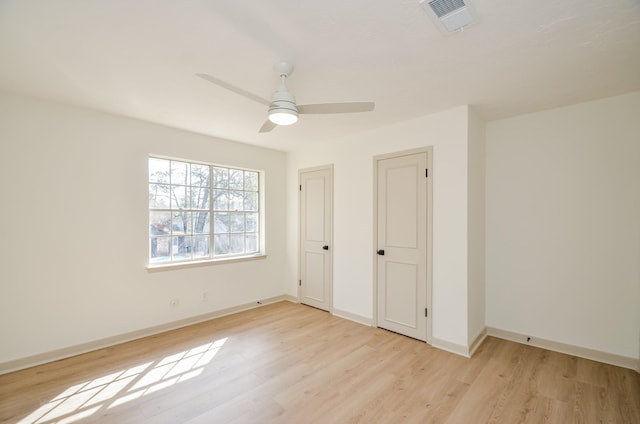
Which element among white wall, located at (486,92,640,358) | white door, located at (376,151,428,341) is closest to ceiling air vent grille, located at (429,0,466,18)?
white door, located at (376,151,428,341)

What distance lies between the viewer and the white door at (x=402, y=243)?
3.36 metres

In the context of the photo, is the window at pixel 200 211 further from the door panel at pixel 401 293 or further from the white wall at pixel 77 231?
the door panel at pixel 401 293

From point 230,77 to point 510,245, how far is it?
3570mm

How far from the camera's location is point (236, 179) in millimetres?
4598

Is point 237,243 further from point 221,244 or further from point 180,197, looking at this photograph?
point 180,197

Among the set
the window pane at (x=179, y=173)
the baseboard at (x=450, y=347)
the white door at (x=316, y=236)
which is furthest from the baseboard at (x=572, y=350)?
the window pane at (x=179, y=173)

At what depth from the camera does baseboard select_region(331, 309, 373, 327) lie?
386 centimetres

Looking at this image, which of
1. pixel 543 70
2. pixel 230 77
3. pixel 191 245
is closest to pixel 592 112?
pixel 543 70

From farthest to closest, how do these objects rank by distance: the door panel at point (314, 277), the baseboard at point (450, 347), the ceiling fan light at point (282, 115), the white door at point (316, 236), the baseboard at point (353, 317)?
the door panel at point (314, 277)
the white door at point (316, 236)
the baseboard at point (353, 317)
the baseboard at point (450, 347)
the ceiling fan light at point (282, 115)

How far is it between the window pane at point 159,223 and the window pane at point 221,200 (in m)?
0.68

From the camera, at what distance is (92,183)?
10.3 ft

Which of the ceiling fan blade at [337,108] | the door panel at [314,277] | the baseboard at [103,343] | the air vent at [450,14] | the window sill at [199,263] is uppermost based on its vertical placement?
the air vent at [450,14]

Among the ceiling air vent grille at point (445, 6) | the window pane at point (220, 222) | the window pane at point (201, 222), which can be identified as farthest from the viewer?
the window pane at point (220, 222)

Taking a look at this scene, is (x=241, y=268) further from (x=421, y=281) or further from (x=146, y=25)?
(x=146, y=25)
